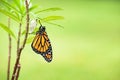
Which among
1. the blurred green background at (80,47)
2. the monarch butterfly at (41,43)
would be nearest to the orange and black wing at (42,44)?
the monarch butterfly at (41,43)

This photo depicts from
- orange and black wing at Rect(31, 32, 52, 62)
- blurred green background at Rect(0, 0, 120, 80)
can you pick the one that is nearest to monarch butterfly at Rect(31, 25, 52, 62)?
orange and black wing at Rect(31, 32, 52, 62)

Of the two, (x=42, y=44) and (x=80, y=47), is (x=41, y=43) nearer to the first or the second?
(x=42, y=44)

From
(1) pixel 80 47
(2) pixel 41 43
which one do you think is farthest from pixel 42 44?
(1) pixel 80 47

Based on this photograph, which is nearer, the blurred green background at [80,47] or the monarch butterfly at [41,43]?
the monarch butterfly at [41,43]

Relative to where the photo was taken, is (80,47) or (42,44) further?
(80,47)

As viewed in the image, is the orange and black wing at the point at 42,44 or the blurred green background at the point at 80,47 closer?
the orange and black wing at the point at 42,44

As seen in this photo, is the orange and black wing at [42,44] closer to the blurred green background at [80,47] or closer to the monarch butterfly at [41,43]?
the monarch butterfly at [41,43]

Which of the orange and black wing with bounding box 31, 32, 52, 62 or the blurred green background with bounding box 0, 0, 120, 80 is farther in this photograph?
the blurred green background with bounding box 0, 0, 120, 80

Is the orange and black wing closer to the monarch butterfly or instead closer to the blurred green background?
the monarch butterfly
